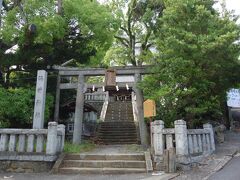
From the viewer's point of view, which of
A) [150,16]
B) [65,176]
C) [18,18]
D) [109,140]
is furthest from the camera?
[150,16]

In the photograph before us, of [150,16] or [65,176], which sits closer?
[65,176]

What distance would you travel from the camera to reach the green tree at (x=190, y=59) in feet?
35.9

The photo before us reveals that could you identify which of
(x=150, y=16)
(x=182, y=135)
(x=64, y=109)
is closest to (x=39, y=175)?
(x=182, y=135)

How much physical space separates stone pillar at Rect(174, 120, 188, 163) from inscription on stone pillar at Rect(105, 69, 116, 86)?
6414mm

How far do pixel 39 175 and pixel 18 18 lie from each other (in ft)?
27.1

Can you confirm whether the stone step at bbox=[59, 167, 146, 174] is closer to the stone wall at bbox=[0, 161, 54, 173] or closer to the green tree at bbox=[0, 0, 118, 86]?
the stone wall at bbox=[0, 161, 54, 173]

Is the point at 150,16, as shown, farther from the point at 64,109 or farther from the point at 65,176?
the point at 65,176

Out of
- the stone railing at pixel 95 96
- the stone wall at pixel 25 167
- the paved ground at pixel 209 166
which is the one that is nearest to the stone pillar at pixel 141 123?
the paved ground at pixel 209 166

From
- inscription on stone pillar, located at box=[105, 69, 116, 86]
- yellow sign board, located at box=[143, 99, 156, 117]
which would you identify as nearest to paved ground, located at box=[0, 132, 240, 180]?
yellow sign board, located at box=[143, 99, 156, 117]

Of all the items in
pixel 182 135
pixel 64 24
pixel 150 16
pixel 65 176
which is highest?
pixel 150 16

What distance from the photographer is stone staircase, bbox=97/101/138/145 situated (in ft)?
57.9

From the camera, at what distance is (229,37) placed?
1056 cm

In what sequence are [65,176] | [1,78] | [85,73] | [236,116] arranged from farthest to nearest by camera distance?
1. [236,116]
2. [85,73]
3. [1,78]
4. [65,176]

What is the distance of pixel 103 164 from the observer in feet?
33.6
